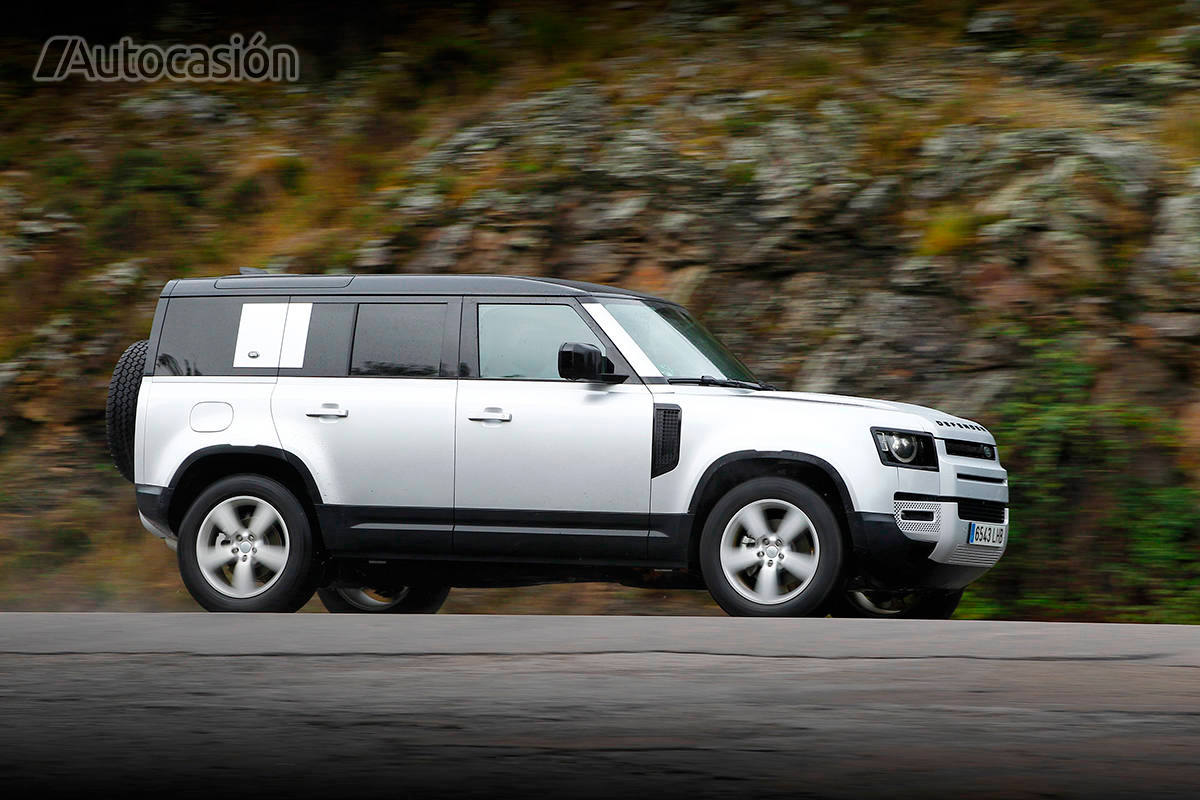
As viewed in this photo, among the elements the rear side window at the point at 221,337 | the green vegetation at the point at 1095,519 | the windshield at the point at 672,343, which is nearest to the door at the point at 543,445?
the windshield at the point at 672,343

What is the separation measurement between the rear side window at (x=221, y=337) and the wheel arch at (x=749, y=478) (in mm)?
2670

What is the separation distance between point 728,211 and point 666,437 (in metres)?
5.60

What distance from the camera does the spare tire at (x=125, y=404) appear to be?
1065 cm

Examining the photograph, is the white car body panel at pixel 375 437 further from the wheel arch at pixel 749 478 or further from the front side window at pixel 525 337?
the wheel arch at pixel 749 478

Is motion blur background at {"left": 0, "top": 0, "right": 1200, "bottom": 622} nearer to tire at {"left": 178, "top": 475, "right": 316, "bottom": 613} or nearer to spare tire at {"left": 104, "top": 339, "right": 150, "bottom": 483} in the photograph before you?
tire at {"left": 178, "top": 475, "right": 316, "bottom": 613}

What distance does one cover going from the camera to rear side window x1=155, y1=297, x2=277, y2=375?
10.4 meters

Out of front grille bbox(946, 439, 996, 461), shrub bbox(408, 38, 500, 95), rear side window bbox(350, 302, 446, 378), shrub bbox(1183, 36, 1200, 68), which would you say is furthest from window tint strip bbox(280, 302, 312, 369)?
shrub bbox(1183, 36, 1200, 68)

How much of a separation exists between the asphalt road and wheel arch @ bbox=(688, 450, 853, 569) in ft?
2.29

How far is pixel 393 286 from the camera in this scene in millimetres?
10312

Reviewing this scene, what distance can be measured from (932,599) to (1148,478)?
2392 millimetres

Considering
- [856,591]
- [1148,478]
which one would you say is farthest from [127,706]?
[1148,478]

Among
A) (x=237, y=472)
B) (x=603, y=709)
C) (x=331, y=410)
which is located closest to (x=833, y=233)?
(x=331, y=410)

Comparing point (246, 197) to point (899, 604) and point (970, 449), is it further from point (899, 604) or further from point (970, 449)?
point (970, 449)

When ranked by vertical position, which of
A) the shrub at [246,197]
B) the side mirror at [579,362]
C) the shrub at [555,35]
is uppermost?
the shrub at [555,35]
